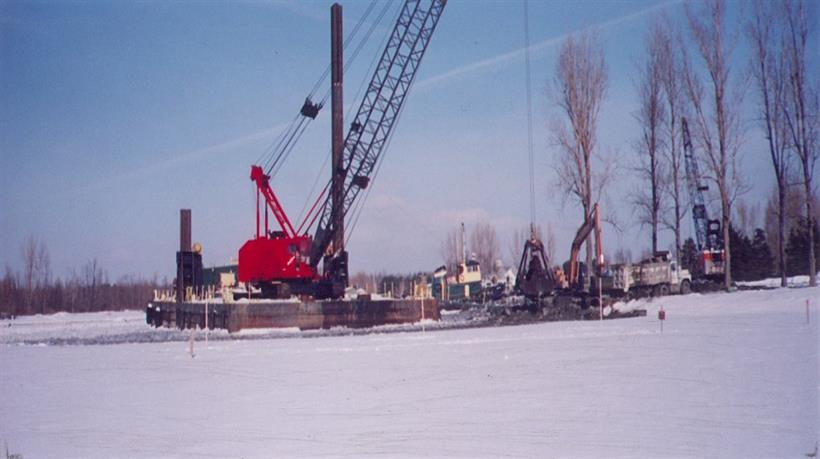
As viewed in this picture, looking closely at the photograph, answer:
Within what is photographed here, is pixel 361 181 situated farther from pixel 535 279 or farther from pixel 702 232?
pixel 702 232

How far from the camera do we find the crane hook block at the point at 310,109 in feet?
163

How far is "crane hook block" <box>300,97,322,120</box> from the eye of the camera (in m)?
49.7

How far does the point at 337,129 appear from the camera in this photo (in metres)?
49.5

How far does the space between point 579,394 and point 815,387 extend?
379 cm

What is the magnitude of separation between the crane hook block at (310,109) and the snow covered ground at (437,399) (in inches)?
1045

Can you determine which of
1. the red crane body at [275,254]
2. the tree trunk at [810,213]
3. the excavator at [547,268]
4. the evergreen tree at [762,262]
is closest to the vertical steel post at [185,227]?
the red crane body at [275,254]

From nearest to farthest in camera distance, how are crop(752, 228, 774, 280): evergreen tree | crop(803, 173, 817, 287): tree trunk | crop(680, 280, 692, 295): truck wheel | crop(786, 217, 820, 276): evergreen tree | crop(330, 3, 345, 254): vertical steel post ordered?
crop(803, 173, 817, 287): tree trunk → crop(330, 3, 345, 254): vertical steel post → crop(680, 280, 692, 295): truck wheel → crop(786, 217, 820, 276): evergreen tree → crop(752, 228, 774, 280): evergreen tree

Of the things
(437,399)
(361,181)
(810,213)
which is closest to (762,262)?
(810,213)

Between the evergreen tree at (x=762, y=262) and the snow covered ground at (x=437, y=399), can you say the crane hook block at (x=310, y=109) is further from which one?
the evergreen tree at (x=762, y=262)

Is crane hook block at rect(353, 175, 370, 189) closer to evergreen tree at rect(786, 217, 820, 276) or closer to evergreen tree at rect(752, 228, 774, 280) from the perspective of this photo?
evergreen tree at rect(786, 217, 820, 276)

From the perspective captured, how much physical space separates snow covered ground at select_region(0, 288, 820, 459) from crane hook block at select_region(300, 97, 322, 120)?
1045 inches

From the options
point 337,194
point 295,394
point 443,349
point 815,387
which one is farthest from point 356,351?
point 337,194

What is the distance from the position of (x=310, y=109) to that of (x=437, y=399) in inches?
1480

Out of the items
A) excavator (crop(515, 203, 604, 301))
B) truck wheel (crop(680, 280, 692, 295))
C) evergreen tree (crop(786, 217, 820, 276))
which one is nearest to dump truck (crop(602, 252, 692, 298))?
truck wheel (crop(680, 280, 692, 295))
